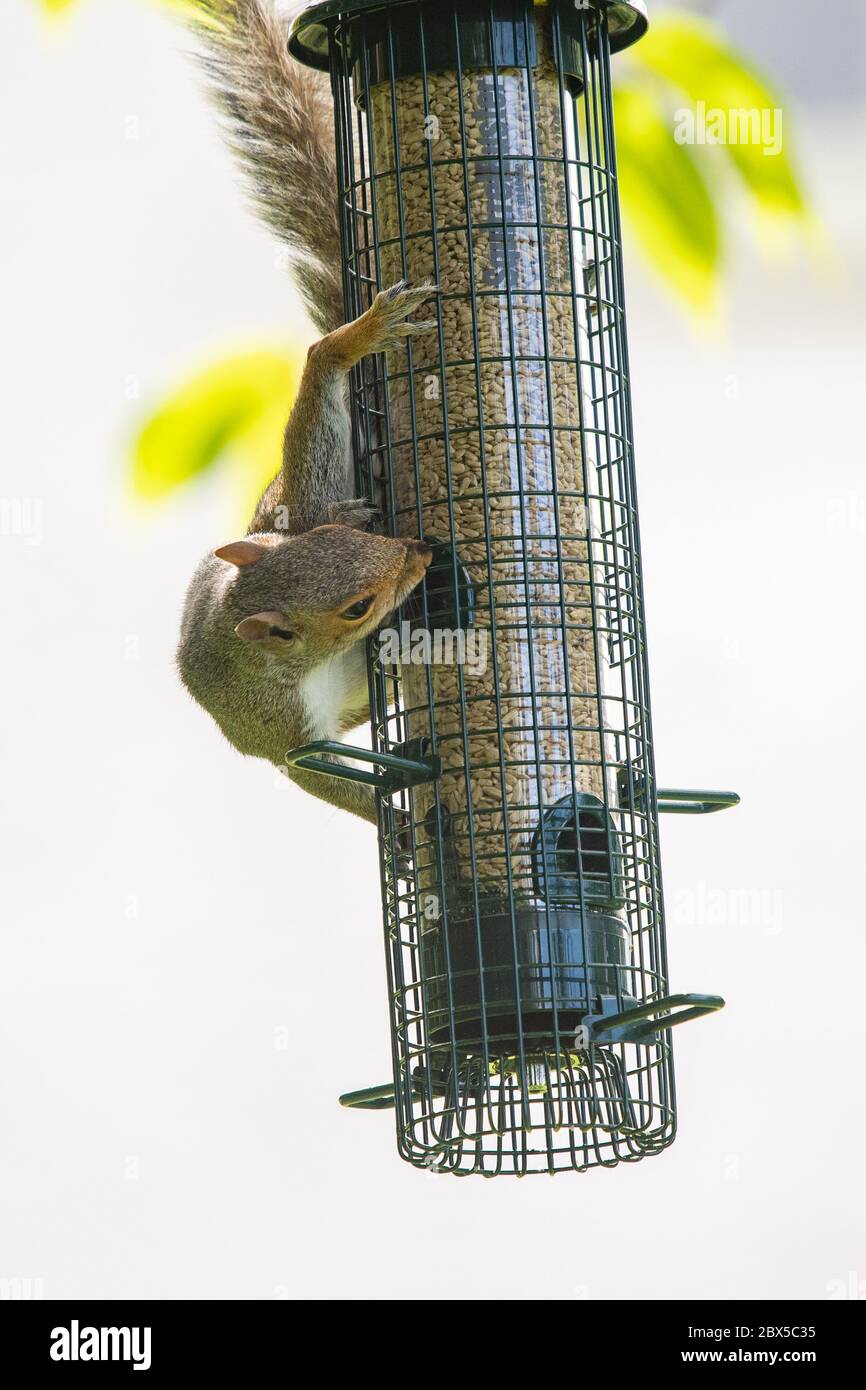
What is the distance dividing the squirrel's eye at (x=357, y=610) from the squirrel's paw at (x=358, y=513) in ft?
0.47

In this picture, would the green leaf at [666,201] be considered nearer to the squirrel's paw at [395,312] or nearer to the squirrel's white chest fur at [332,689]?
the squirrel's paw at [395,312]

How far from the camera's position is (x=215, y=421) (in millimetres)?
3205

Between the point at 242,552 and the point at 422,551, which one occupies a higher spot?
the point at 242,552

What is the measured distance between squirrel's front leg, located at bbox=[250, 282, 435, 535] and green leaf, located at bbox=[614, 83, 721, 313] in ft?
1.32

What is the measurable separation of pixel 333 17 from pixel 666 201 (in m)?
0.77

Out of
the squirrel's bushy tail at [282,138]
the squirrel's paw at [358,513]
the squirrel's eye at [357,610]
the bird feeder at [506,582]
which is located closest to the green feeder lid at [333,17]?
the bird feeder at [506,582]

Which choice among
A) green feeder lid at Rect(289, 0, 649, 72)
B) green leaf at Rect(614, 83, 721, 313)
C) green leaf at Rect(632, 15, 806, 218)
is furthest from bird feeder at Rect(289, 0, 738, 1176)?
green leaf at Rect(632, 15, 806, 218)

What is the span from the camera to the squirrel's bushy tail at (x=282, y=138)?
375cm

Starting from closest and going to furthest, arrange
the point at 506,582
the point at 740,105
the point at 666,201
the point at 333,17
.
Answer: the point at 740,105
the point at 666,201
the point at 506,582
the point at 333,17

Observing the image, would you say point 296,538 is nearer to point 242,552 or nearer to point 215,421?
point 242,552

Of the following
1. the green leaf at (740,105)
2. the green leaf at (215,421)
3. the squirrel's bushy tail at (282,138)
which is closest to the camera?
the green leaf at (740,105)

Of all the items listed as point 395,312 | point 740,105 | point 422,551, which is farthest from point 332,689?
point 740,105
